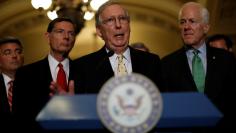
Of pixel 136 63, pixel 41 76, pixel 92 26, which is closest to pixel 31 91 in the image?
pixel 41 76

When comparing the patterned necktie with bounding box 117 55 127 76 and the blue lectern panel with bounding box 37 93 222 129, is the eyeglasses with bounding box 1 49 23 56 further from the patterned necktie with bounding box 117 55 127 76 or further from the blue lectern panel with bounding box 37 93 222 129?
the blue lectern panel with bounding box 37 93 222 129

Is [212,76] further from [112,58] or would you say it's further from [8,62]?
[8,62]

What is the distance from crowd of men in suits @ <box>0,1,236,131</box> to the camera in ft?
8.89

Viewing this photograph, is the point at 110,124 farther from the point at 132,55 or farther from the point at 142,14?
the point at 142,14

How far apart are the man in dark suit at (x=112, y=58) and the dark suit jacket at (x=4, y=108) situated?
2.81 ft

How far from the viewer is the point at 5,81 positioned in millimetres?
4023

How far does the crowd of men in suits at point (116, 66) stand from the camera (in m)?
2.71

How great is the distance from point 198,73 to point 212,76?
0.10 m

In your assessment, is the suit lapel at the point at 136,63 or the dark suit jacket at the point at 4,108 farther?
the dark suit jacket at the point at 4,108

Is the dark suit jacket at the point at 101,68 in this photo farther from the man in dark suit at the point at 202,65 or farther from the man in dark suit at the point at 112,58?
the man in dark suit at the point at 202,65

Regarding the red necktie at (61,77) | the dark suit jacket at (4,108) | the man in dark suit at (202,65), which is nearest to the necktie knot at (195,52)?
the man in dark suit at (202,65)

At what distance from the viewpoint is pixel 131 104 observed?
1.83 meters

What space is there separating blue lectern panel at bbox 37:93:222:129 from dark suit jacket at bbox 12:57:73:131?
1129 millimetres

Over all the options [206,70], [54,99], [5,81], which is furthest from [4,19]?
[54,99]
